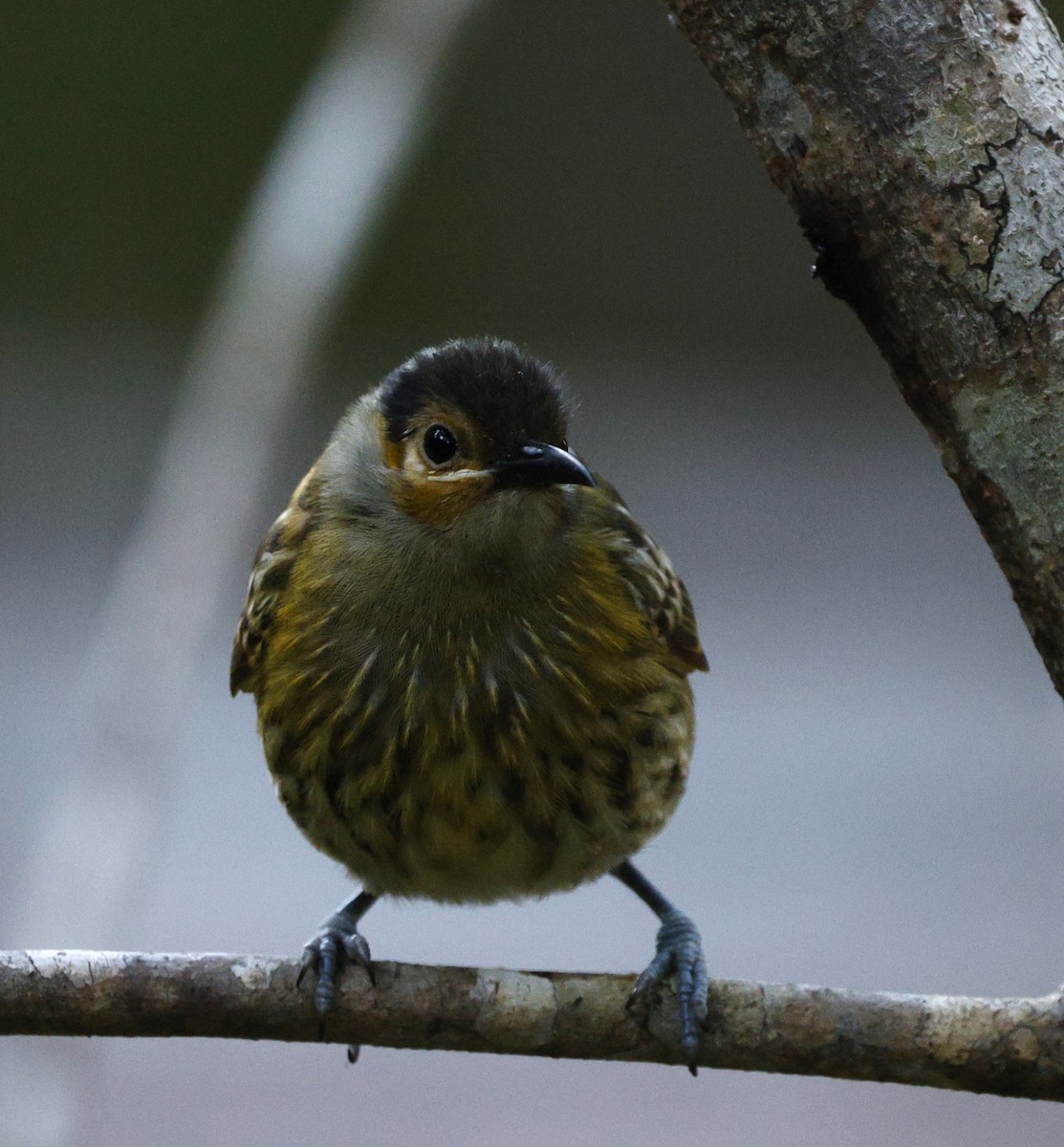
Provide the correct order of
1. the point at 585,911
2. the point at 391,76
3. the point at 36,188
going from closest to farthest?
1. the point at 391,76
2. the point at 585,911
3. the point at 36,188

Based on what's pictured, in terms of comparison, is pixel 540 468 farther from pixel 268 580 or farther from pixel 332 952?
pixel 332 952

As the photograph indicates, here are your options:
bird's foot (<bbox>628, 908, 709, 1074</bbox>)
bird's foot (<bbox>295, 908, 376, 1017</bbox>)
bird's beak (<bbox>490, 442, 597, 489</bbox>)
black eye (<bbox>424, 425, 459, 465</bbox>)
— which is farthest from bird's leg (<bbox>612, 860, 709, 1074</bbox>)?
black eye (<bbox>424, 425, 459, 465</bbox>)

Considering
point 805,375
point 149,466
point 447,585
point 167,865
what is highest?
point 149,466

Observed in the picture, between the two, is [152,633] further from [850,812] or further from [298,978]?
[850,812]

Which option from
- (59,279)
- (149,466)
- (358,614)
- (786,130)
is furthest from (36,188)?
(786,130)

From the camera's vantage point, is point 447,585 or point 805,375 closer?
point 447,585

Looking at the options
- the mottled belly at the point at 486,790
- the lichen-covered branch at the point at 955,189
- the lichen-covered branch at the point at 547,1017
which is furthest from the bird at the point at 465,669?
the lichen-covered branch at the point at 955,189

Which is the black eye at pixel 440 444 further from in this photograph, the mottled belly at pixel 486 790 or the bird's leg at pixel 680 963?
the bird's leg at pixel 680 963

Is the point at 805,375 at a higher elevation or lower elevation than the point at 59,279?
lower

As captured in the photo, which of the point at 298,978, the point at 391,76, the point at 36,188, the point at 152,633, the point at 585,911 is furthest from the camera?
the point at 36,188
